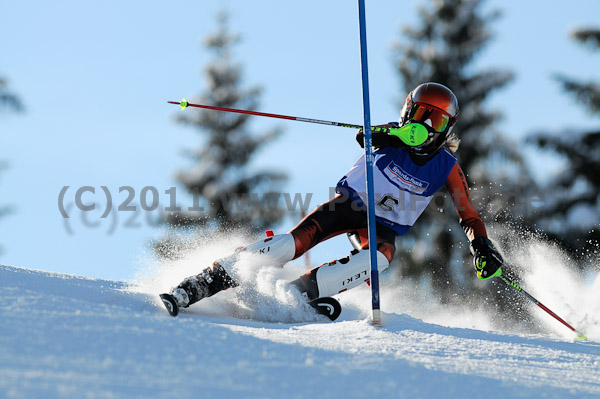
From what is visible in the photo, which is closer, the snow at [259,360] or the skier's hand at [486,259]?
the snow at [259,360]

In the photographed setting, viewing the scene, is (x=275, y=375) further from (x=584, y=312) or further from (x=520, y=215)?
(x=520, y=215)

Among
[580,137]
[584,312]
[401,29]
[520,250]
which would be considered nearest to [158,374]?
[584,312]

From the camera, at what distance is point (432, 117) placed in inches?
184

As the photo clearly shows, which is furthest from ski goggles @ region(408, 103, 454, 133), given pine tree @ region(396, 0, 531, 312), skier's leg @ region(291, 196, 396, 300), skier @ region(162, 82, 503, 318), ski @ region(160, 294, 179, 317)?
pine tree @ region(396, 0, 531, 312)

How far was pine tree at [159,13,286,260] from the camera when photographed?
13.5 meters

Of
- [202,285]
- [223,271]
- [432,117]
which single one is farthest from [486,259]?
[202,285]

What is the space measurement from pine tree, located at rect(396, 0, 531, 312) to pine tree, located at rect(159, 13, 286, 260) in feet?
9.94

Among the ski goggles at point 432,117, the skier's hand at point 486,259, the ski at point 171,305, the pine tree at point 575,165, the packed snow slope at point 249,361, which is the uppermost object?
the pine tree at point 575,165

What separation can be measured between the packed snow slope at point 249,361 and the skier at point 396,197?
3.33ft

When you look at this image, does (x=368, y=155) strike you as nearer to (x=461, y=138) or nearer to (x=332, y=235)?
(x=332, y=235)

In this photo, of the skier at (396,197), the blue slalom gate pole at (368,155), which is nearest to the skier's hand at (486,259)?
the skier at (396,197)

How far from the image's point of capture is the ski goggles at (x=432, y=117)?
467cm

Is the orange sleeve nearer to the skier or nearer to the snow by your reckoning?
the skier

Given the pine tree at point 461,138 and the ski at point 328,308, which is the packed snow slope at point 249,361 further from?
the pine tree at point 461,138
